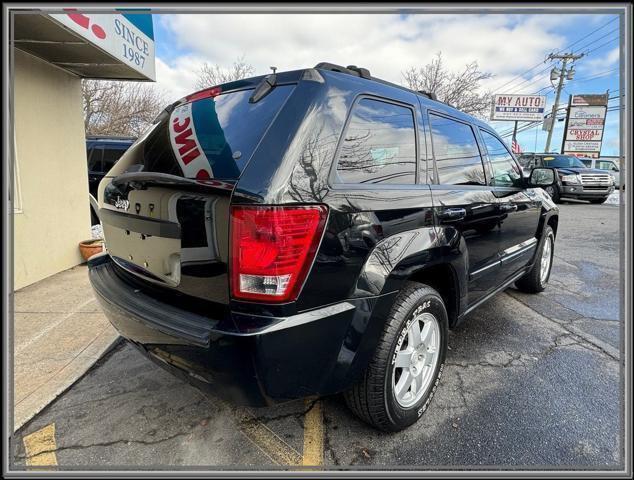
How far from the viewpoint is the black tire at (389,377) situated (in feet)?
6.39

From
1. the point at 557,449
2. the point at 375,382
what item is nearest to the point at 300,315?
the point at 375,382

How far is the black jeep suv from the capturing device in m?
1.57

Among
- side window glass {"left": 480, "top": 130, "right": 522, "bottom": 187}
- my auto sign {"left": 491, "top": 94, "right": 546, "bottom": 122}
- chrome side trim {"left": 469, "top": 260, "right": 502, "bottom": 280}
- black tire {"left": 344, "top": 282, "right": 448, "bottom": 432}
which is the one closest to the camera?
black tire {"left": 344, "top": 282, "right": 448, "bottom": 432}

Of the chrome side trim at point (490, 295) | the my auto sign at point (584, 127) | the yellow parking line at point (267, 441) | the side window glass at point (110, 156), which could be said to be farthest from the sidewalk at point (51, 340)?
the my auto sign at point (584, 127)

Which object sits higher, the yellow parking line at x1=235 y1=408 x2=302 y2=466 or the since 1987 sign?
the since 1987 sign

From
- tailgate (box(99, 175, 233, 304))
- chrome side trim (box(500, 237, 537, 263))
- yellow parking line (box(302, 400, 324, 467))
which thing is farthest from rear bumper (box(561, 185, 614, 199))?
tailgate (box(99, 175, 233, 304))

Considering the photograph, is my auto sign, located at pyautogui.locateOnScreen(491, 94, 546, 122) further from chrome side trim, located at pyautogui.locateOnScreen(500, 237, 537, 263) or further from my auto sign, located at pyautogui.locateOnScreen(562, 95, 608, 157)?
chrome side trim, located at pyautogui.locateOnScreen(500, 237, 537, 263)

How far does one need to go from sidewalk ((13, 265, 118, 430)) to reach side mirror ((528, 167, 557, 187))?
4.33m

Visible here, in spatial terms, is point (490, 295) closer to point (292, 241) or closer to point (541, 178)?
point (541, 178)

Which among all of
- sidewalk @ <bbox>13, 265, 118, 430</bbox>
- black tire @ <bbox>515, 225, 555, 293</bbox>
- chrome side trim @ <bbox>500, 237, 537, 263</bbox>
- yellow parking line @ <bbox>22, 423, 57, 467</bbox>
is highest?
chrome side trim @ <bbox>500, 237, 537, 263</bbox>

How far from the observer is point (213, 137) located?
6.05 ft

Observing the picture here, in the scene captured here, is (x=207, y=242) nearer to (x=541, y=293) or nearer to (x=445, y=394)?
(x=445, y=394)

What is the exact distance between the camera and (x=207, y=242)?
1.65m

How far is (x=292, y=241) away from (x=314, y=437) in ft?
4.30
